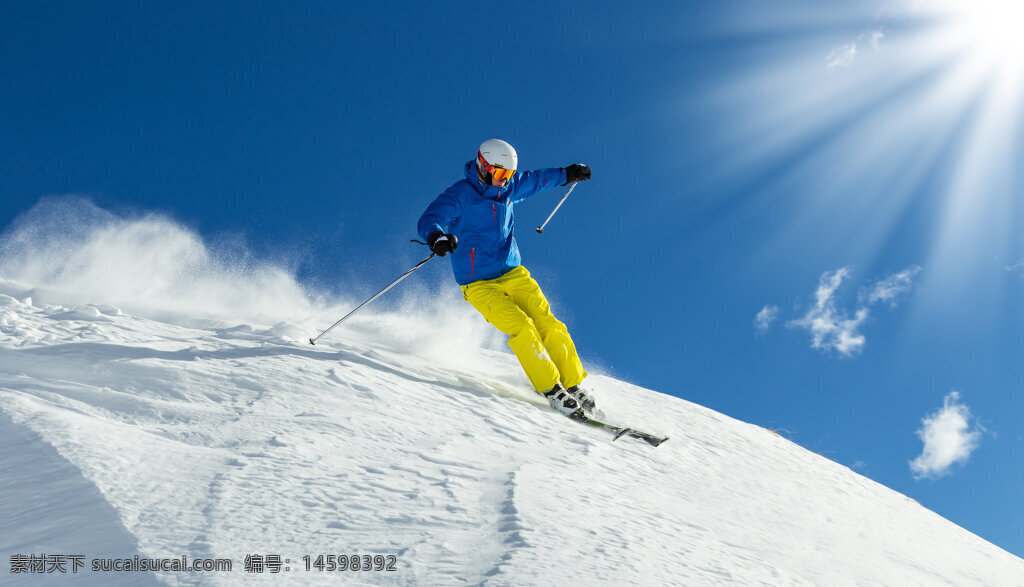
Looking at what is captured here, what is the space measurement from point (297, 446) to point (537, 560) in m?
1.46

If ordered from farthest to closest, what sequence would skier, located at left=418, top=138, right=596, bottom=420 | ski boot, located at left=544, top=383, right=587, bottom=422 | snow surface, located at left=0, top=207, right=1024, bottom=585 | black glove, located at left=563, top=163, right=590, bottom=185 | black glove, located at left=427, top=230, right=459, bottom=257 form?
black glove, located at left=563, top=163, right=590, bottom=185, skier, located at left=418, top=138, right=596, bottom=420, black glove, located at left=427, top=230, right=459, bottom=257, ski boot, located at left=544, top=383, right=587, bottom=422, snow surface, located at left=0, top=207, right=1024, bottom=585

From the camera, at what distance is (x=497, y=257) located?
255 inches

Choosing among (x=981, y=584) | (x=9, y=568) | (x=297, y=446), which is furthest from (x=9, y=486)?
(x=981, y=584)

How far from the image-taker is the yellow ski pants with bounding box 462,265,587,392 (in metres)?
5.64

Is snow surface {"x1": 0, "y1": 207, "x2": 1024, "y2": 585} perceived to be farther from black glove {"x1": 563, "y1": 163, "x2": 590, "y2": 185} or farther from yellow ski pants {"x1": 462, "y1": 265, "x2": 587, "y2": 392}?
black glove {"x1": 563, "y1": 163, "x2": 590, "y2": 185}

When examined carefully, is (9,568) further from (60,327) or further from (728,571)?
(60,327)

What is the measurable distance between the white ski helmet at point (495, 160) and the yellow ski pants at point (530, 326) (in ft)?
3.34

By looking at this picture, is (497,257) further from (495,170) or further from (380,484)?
(380,484)

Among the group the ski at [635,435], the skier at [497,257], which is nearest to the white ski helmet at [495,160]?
the skier at [497,257]

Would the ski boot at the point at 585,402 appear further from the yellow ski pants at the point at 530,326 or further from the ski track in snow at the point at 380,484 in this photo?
the ski track in snow at the point at 380,484

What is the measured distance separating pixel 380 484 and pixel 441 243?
3262 millimetres

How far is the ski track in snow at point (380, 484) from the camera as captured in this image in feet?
7.14

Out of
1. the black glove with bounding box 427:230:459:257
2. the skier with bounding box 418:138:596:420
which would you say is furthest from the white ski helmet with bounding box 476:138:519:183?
the black glove with bounding box 427:230:459:257

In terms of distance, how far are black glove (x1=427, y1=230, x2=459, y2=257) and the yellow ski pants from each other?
2.34ft
